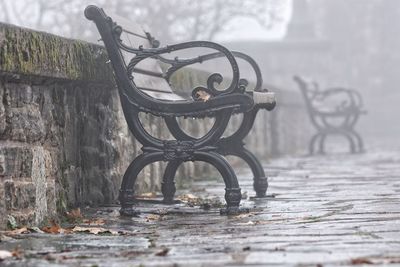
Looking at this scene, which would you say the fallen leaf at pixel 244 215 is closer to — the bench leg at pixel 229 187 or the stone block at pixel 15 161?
the bench leg at pixel 229 187

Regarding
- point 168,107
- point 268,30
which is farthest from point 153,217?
point 268,30

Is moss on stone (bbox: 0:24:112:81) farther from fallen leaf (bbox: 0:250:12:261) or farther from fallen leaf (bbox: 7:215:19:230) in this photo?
fallen leaf (bbox: 0:250:12:261)

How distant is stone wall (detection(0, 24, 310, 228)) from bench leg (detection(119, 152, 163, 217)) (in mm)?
279

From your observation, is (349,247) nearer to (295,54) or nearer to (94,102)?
(94,102)

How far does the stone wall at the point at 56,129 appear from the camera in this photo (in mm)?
4383

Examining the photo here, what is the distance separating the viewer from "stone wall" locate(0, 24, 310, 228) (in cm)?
438

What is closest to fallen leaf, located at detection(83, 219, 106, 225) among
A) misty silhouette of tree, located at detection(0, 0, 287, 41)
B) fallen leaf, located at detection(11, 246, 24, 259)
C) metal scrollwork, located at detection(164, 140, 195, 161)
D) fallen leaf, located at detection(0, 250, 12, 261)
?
metal scrollwork, located at detection(164, 140, 195, 161)

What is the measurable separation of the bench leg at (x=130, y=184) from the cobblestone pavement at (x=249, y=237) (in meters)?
0.07

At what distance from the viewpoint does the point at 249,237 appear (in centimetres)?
405

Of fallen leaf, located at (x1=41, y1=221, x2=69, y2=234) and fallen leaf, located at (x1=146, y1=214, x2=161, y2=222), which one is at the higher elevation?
fallen leaf, located at (x1=146, y1=214, x2=161, y2=222)

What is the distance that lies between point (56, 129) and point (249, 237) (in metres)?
1.49

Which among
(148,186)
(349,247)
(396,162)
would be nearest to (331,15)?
(396,162)

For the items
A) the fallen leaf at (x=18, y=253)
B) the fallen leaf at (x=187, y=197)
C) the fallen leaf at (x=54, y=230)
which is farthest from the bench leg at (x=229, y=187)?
the fallen leaf at (x=18, y=253)

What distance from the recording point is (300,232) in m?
4.21
